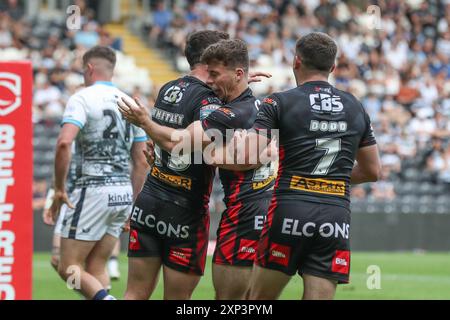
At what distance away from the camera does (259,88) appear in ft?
80.0

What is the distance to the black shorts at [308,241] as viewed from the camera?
6.93 metres

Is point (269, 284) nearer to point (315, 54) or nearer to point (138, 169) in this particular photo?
point (315, 54)

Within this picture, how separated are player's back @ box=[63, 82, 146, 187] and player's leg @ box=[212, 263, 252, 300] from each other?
231 centimetres

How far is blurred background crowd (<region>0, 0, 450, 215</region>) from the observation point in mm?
21422

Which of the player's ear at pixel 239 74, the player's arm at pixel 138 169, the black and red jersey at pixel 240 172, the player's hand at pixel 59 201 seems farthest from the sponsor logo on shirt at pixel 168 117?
the player's hand at pixel 59 201

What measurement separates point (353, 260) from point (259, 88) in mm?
7709

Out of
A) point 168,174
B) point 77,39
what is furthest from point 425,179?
point 168,174

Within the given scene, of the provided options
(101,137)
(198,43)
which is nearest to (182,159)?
(198,43)

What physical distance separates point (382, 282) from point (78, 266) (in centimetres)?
577

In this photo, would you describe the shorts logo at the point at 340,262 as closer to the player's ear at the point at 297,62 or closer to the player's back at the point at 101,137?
the player's ear at the point at 297,62

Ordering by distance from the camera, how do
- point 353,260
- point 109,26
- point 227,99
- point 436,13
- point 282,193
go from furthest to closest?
1. point 436,13
2. point 109,26
3. point 353,260
4. point 227,99
5. point 282,193

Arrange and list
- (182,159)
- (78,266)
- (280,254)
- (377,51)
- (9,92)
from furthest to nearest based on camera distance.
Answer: (377,51)
(78,266)
(9,92)
(182,159)
(280,254)

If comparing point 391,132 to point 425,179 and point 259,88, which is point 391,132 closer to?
point 425,179

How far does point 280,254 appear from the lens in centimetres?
696
